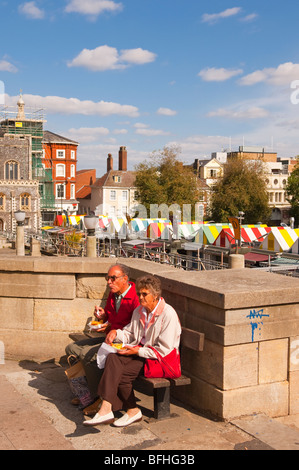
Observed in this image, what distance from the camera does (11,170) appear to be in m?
63.7

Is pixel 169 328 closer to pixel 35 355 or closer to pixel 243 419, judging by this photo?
pixel 243 419

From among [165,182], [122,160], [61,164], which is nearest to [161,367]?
[165,182]

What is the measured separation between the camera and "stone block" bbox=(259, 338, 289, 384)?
448cm

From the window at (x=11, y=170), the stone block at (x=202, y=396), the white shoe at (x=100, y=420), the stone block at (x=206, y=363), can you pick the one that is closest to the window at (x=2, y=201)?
the window at (x=11, y=170)

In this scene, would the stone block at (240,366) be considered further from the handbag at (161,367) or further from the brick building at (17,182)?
the brick building at (17,182)

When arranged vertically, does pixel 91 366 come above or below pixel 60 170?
below

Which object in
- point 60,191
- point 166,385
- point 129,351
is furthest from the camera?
point 60,191

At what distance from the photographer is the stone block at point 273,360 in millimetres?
4477

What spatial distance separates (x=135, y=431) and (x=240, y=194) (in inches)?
2198

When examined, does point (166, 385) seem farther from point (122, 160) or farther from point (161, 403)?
point (122, 160)

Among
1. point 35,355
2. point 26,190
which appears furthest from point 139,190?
point 35,355

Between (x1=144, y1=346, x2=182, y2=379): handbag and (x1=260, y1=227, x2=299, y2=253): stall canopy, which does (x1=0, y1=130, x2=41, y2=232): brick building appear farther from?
(x1=144, y1=346, x2=182, y2=379): handbag

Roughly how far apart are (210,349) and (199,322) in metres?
0.27

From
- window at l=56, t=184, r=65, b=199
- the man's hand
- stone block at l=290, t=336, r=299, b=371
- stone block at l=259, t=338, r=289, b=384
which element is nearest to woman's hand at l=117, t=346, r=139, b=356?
the man's hand
